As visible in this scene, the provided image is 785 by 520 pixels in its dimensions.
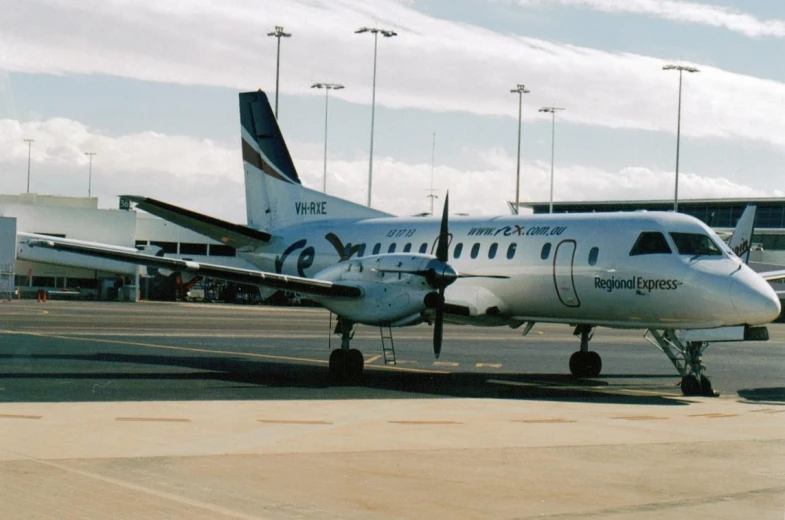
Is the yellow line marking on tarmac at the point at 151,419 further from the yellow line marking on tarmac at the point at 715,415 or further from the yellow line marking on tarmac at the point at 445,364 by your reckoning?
the yellow line marking on tarmac at the point at 445,364

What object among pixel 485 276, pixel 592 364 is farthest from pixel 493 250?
pixel 592 364

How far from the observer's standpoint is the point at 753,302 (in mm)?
19062

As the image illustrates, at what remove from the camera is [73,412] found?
1473 centimetres

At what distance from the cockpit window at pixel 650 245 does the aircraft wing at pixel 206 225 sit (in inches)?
408

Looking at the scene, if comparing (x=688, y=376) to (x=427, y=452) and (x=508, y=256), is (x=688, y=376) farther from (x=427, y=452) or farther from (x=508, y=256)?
(x=427, y=452)

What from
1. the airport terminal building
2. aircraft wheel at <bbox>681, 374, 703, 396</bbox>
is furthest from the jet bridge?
aircraft wheel at <bbox>681, 374, 703, 396</bbox>

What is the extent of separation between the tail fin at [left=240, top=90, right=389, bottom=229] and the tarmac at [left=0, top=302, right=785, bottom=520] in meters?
6.33

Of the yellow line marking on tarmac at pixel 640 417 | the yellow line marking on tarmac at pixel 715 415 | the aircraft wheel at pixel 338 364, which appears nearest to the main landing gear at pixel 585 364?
the aircraft wheel at pixel 338 364

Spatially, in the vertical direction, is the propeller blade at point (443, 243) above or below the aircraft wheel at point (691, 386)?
above

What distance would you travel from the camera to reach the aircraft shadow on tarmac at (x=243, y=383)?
17.8 metres

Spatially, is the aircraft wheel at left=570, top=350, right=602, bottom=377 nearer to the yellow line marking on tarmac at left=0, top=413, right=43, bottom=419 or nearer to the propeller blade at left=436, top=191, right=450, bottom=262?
the propeller blade at left=436, top=191, right=450, bottom=262

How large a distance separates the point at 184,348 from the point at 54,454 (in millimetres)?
18205

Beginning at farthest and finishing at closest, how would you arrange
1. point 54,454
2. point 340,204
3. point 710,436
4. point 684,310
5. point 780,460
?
1. point 340,204
2. point 684,310
3. point 710,436
4. point 780,460
5. point 54,454

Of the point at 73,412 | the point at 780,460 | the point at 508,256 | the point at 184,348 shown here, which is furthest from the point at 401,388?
the point at 184,348
